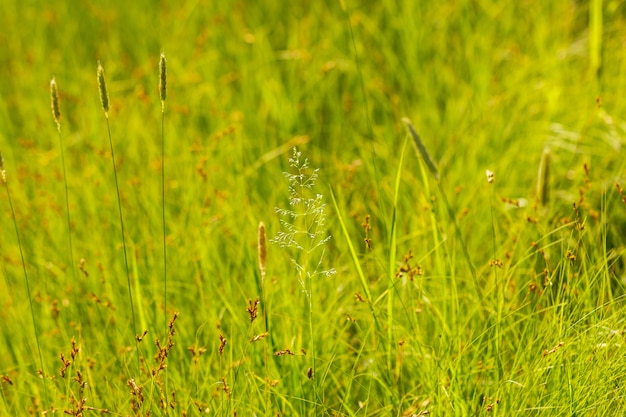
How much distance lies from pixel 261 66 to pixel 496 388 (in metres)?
2.13

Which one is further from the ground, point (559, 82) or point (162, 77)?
point (162, 77)

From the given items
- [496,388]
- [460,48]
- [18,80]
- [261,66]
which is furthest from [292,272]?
[18,80]

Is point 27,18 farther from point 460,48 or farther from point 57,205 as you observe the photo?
point 460,48

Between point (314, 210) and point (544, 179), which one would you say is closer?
point (314, 210)

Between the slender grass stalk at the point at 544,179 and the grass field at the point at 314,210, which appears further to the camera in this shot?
the slender grass stalk at the point at 544,179

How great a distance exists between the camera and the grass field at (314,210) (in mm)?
1963

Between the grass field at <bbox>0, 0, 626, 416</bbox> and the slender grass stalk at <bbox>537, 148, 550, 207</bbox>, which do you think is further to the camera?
the slender grass stalk at <bbox>537, 148, 550, 207</bbox>

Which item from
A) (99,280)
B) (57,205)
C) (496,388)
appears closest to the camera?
(496,388)

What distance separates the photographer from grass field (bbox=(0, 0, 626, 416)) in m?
1.96

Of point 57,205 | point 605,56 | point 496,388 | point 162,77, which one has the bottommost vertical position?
point 496,388

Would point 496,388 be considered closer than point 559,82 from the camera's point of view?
Yes

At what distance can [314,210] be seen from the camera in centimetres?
192

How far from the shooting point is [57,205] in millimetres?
3070

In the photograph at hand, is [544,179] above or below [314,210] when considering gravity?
below
